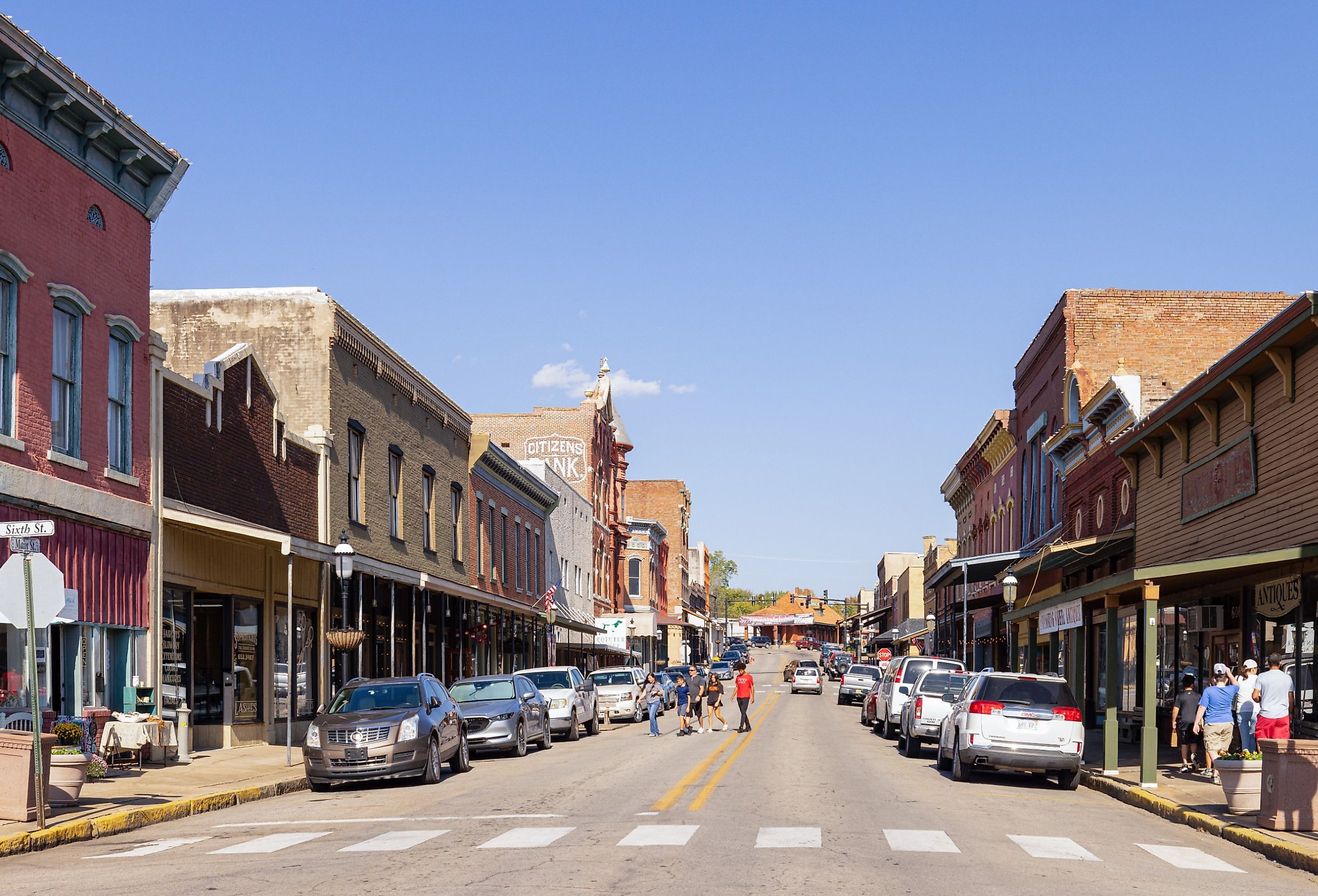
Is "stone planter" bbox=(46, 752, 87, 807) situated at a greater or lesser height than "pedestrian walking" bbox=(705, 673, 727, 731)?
greater

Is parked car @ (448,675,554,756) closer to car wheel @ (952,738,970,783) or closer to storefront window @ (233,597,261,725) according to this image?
storefront window @ (233,597,261,725)

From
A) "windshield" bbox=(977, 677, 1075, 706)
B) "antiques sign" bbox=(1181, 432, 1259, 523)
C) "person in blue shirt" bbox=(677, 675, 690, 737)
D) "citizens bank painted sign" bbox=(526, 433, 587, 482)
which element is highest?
"citizens bank painted sign" bbox=(526, 433, 587, 482)

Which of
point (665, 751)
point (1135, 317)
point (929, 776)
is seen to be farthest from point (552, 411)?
point (929, 776)

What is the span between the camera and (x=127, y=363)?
2302 cm

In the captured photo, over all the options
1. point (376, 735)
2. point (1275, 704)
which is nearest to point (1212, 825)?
point (1275, 704)

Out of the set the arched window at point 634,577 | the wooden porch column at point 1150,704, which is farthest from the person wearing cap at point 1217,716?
the arched window at point 634,577

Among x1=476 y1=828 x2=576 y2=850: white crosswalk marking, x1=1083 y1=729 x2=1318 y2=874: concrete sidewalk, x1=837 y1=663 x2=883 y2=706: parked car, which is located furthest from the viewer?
x1=837 y1=663 x2=883 y2=706: parked car

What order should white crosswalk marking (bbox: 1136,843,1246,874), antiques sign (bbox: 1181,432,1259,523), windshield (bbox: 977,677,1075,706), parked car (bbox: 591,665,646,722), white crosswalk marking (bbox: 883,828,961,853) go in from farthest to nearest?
parked car (bbox: 591,665,646,722) < antiques sign (bbox: 1181,432,1259,523) < windshield (bbox: 977,677,1075,706) < white crosswalk marking (bbox: 883,828,961,853) < white crosswalk marking (bbox: 1136,843,1246,874)

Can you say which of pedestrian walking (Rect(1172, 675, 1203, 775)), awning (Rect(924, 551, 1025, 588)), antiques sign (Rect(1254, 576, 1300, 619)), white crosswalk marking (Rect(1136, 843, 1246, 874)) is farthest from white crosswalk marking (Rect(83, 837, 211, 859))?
awning (Rect(924, 551, 1025, 588))

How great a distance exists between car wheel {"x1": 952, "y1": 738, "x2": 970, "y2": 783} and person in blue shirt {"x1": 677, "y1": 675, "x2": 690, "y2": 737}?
14048mm

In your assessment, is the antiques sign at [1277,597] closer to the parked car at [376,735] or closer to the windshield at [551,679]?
the parked car at [376,735]

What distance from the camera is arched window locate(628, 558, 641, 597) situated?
95.2m

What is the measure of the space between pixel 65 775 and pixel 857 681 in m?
43.1

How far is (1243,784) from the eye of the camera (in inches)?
620
